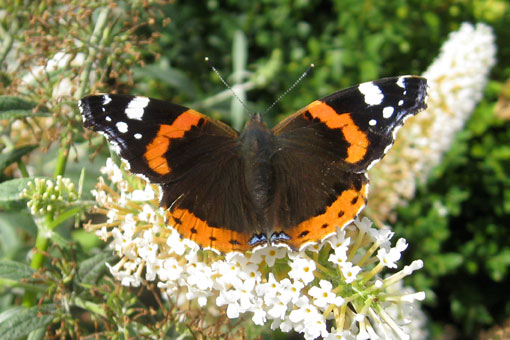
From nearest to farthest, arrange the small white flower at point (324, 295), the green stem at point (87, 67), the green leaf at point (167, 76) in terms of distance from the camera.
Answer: the small white flower at point (324, 295) < the green stem at point (87, 67) < the green leaf at point (167, 76)

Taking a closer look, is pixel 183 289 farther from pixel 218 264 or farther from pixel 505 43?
pixel 505 43

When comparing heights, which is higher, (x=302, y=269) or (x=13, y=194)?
(x=13, y=194)

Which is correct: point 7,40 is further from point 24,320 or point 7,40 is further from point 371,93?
point 371,93

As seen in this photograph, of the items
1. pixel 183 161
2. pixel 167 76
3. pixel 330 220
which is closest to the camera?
pixel 330 220

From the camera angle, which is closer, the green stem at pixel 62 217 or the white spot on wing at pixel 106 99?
the white spot on wing at pixel 106 99

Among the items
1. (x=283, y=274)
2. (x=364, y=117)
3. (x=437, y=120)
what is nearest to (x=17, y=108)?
(x=283, y=274)

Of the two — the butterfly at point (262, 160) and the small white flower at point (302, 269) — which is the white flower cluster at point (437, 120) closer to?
the butterfly at point (262, 160)

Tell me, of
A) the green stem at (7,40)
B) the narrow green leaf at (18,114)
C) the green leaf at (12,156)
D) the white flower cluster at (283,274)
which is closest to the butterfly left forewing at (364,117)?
the white flower cluster at (283,274)

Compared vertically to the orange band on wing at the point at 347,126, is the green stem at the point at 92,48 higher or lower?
higher
